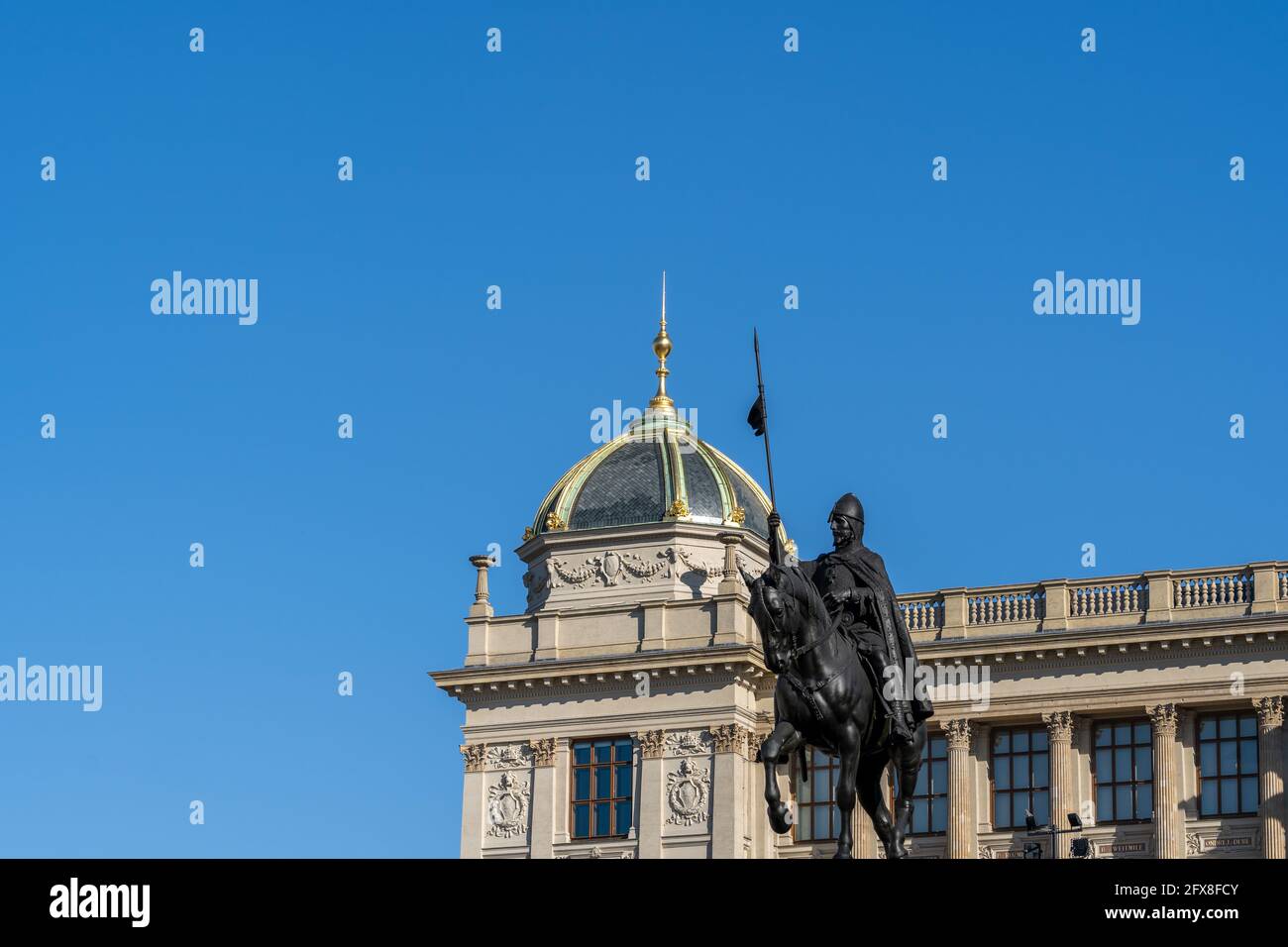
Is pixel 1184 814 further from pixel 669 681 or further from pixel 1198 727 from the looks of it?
pixel 669 681

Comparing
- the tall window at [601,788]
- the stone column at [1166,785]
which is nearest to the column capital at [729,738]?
the tall window at [601,788]

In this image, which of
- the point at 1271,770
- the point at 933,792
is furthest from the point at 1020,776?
the point at 1271,770

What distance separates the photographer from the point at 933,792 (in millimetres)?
63938

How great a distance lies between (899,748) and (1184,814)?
36.5m

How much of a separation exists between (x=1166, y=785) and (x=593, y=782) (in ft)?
47.5

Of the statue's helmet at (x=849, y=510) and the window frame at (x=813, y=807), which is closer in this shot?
the statue's helmet at (x=849, y=510)

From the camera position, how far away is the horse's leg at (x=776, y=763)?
2444 centimetres

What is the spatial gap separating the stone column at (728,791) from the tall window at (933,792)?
4.27 m

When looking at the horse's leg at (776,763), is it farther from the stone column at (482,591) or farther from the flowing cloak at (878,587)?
the stone column at (482,591)

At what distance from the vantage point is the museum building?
200ft

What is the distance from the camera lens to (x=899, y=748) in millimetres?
25703
